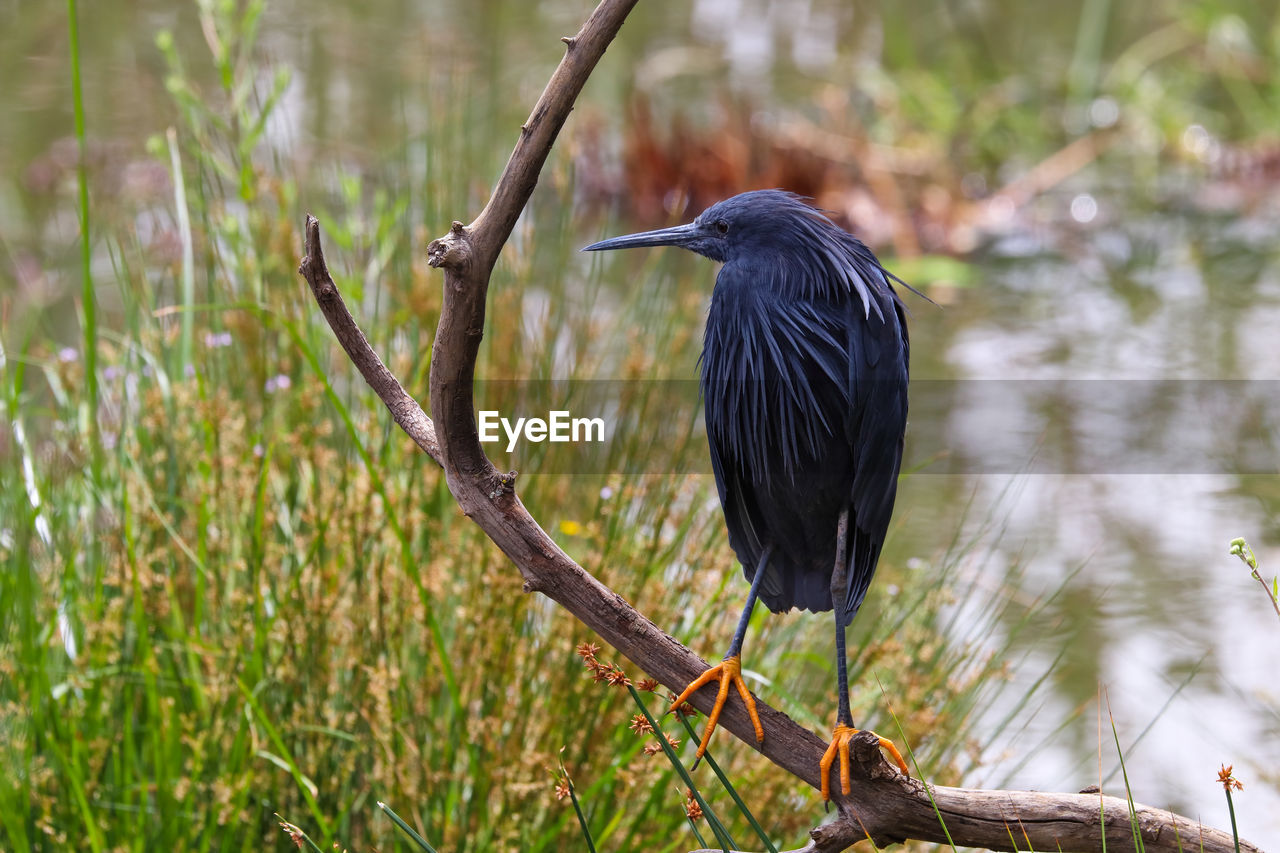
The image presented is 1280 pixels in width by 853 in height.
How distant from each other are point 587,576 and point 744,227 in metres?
0.37

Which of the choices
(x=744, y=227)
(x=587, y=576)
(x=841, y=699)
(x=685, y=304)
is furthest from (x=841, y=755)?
(x=685, y=304)

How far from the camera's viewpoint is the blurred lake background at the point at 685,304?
2.10 m

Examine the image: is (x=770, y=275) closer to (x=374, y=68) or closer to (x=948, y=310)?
(x=948, y=310)

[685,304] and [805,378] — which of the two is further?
[685,304]

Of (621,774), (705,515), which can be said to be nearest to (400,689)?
(621,774)

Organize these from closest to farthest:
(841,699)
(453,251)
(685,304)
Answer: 1. (453,251)
2. (841,699)
3. (685,304)

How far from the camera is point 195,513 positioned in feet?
7.11

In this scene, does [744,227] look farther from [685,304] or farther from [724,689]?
[685,304]

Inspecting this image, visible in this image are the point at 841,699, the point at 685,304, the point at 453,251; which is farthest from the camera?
the point at 685,304

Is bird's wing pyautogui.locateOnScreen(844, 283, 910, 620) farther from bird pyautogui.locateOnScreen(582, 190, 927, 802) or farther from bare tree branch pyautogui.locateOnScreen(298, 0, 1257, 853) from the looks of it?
bare tree branch pyautogui.locateOnScreen(298, 0, 1257, 853)

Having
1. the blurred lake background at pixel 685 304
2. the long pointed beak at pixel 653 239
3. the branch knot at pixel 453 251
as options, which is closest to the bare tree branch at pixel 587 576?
the branch knot at pixel 453 251

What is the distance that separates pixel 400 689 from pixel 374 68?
5079mm

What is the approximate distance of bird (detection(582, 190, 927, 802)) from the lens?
1.20 meters

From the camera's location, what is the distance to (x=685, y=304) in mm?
2629
